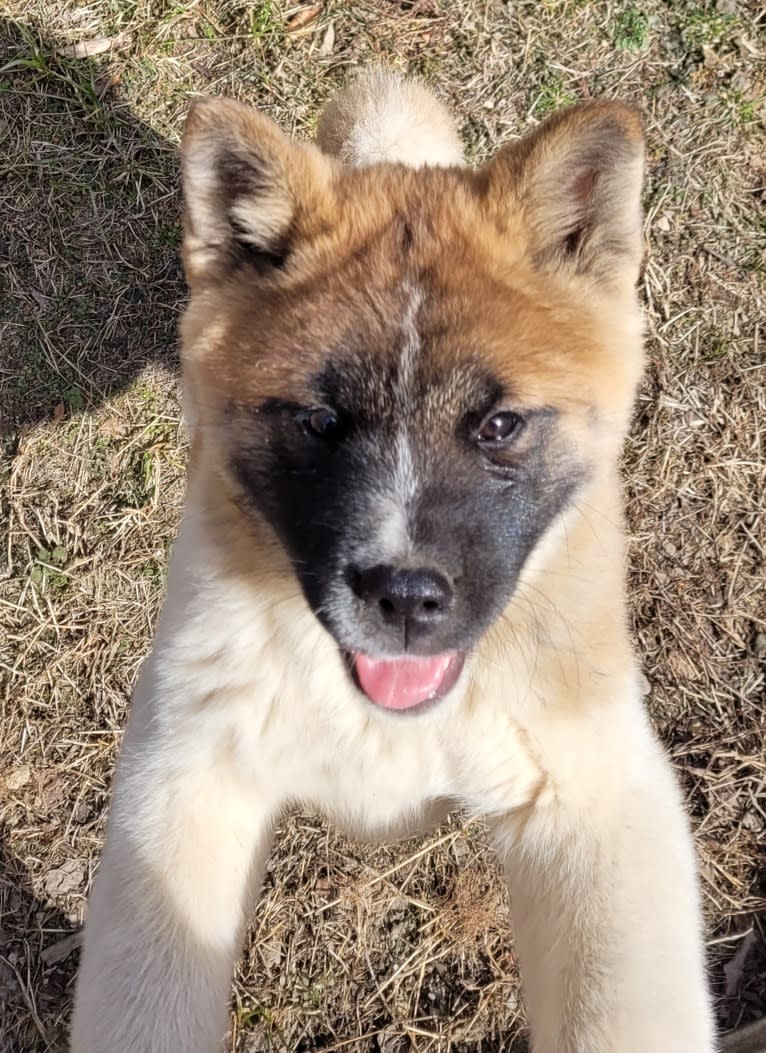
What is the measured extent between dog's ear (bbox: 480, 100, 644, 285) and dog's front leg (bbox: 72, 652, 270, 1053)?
69.4 inches

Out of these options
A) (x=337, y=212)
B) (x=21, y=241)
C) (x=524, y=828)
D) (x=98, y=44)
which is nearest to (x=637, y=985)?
(x=524, y=828)

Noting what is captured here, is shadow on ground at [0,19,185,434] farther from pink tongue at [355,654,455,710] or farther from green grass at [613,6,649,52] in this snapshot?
pink tongue at [355,654,455,710]

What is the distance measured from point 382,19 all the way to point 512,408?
3366 mm

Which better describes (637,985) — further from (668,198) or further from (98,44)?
(98,44)

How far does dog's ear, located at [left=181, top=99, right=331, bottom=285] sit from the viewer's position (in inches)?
83.9

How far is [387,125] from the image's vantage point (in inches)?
140

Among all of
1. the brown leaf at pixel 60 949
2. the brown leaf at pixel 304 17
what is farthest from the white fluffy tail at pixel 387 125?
the brown leaf at pixel 60 949

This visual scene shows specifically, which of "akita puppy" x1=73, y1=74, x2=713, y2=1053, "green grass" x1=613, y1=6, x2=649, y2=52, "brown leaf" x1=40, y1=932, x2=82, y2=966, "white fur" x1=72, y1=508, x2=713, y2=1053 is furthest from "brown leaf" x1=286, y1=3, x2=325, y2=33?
"brown leaf" x1=40, y1=932, x2=82, y2=966

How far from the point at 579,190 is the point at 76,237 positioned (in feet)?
10.1

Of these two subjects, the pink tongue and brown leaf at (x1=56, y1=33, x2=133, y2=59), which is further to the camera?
brown leaf at (x1=56, y1=33, x2=133, y2=59)

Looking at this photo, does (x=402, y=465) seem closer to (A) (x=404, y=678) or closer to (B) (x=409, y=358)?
(B) (x=409, y=358)

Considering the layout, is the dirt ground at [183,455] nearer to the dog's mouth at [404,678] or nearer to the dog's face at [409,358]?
the dog's mouth at [404,678]

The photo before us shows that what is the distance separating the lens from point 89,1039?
2541 mm

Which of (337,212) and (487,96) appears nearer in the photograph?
(337,212)
